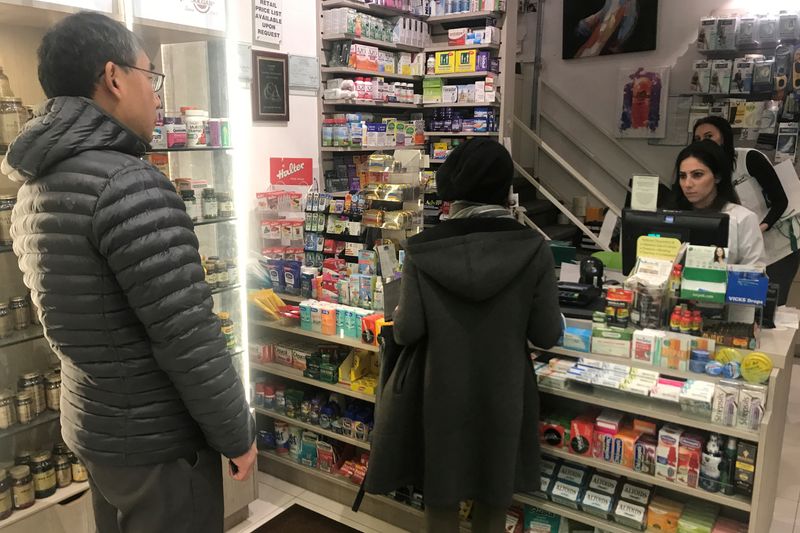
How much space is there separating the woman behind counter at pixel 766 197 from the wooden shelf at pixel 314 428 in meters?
3.21

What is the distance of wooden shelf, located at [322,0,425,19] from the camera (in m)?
4.96

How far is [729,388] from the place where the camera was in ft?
7.54

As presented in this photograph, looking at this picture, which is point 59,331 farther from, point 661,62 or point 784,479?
point 661,62

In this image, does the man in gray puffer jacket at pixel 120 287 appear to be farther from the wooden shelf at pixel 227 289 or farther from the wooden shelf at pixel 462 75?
the wooden shelf at pixel 462 75

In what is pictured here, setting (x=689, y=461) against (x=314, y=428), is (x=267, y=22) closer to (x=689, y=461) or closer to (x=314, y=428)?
(x=314, y=428)

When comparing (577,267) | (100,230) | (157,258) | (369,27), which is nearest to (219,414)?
(157,258)

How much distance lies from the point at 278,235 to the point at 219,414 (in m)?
2.36

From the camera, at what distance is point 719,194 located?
135 inches

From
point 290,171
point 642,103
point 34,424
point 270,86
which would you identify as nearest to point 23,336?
point 34,424

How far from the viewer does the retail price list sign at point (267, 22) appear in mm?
3967

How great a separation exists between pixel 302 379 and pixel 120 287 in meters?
2.08

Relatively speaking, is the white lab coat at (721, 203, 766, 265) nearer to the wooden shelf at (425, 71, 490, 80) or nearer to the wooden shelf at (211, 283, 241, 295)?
the wooden shelf at (211, 283, 241, 295)

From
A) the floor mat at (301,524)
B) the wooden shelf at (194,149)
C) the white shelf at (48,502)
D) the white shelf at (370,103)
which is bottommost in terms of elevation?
the floor mat at (301,524)

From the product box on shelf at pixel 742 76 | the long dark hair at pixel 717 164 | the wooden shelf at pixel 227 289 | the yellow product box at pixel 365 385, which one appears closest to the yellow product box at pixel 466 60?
the product box on shelf at pixel 742 76
